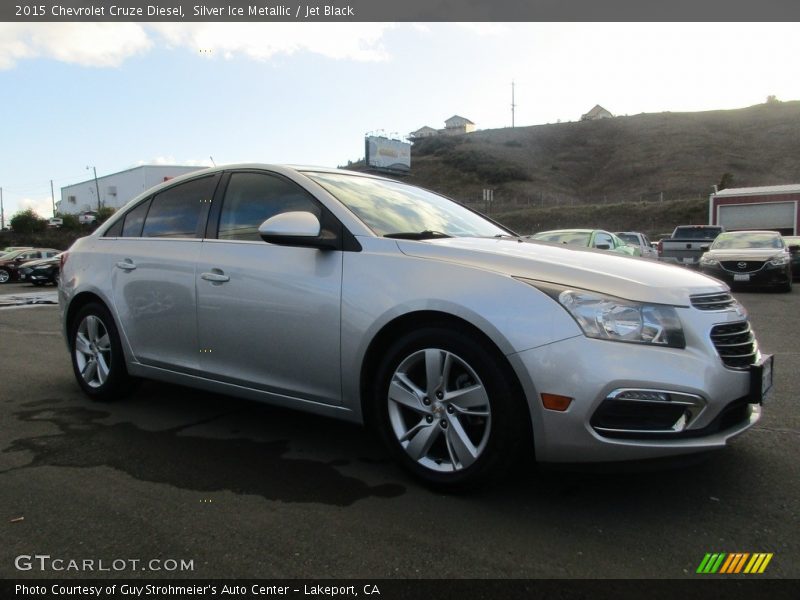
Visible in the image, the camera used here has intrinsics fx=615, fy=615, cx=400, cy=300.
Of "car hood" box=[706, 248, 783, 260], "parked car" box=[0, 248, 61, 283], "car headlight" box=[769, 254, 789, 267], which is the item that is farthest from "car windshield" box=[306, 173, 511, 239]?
"parked car" box=[0, 248, 61, 283]

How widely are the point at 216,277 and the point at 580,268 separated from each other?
209 cm

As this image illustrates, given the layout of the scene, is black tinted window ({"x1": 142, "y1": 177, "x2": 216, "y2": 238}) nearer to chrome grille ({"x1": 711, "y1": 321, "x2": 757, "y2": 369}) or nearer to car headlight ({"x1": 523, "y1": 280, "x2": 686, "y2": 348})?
car headlight ({"x1": 523, "y1": 280, "x2": 686, "y2": 348})

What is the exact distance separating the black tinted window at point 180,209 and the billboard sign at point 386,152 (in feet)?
140

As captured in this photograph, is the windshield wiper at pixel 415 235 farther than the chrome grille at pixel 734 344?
Yes

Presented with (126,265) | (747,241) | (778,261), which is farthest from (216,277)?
(747,241)

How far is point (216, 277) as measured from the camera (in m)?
3.64

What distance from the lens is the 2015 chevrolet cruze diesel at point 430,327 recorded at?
2494 mm

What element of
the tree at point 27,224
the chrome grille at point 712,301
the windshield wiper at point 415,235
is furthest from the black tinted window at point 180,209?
the tree at point 27,224

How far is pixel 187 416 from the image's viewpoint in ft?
13.9

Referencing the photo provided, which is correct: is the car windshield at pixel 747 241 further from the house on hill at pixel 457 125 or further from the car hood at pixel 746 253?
the house on hill at pixel 457 125

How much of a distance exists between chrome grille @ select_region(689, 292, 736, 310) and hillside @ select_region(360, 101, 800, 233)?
156ft

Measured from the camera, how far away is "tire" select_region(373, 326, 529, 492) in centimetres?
262

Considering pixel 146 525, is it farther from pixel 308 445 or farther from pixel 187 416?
pixel 187 416
